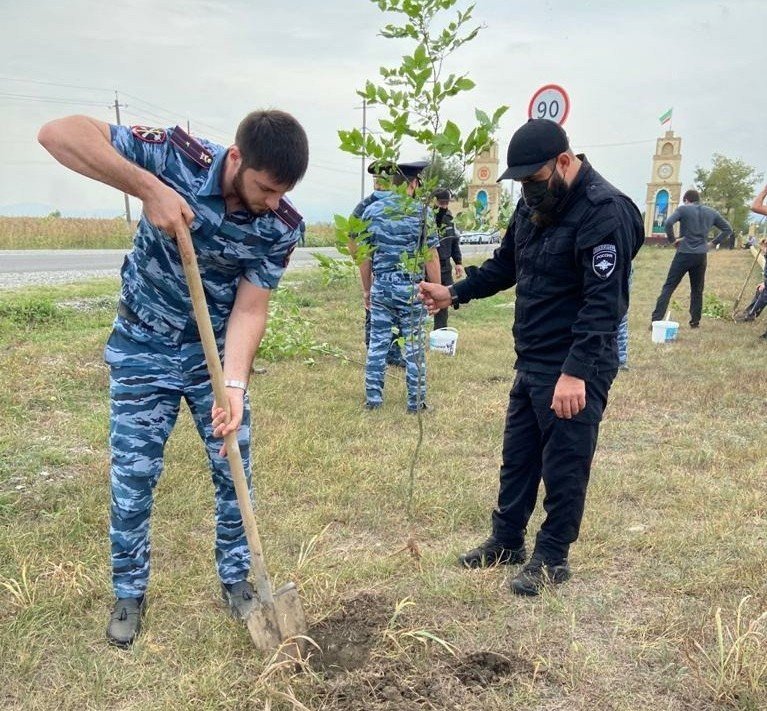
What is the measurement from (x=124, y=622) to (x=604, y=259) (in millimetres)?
2224

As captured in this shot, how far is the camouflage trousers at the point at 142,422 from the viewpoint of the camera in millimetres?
2377

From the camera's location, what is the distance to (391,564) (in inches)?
120

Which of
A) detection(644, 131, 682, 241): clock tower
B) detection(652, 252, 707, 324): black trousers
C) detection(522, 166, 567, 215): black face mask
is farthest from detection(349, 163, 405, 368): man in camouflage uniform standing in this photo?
detection(644, 131, 682, 241): clock tower

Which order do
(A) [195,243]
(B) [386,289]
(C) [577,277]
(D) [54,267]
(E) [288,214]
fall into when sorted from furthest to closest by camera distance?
1. (D) [54,267]
2. (B) [386,289]
3. (C) [577,277]
4. (E) [288,214]
5. (A) [195,243]

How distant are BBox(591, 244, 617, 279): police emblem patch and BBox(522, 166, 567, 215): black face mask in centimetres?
26

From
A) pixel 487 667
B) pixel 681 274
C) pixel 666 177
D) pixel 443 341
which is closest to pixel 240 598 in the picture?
pixel 487 667

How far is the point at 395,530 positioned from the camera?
3.48 metres

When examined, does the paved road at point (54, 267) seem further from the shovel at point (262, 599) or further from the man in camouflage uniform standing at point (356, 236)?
the shovel at point (262, 599)

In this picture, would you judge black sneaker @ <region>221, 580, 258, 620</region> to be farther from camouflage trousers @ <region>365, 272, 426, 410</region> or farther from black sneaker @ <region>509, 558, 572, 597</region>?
camouflage trousers @ <region>365, 272, 426, 410</region>

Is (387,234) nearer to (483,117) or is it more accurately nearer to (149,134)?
(483,117)

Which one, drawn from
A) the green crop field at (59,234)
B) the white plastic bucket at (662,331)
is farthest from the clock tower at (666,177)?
the white plastic bucket at (662,331)

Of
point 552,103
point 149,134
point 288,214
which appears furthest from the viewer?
point 552,103

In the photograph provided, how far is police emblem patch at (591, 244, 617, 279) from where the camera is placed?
2.47m

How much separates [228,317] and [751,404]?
496 cm
